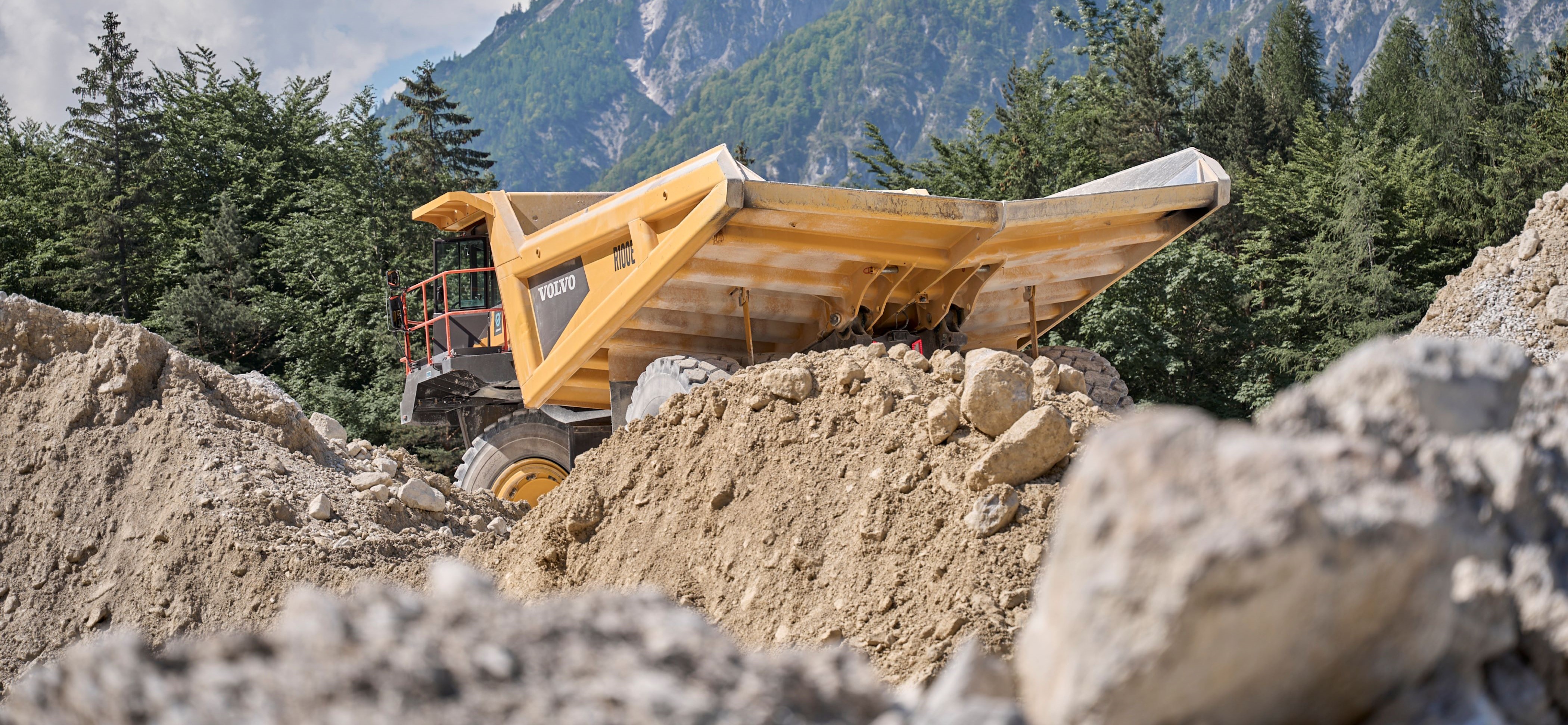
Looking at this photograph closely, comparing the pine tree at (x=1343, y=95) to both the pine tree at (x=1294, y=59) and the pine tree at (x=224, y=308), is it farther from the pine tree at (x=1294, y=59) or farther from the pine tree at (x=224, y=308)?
the pine tree at (x=224, y=308)

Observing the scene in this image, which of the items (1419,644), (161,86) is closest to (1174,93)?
(161,86)

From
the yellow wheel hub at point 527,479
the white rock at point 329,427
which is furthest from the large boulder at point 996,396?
the white rock at point 329,427

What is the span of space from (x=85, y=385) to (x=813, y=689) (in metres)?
7.05

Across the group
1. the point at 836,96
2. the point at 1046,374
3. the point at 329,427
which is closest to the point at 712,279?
the point at 1046,374

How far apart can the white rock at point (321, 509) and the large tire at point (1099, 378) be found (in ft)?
14.5

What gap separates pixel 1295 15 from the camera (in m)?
43.2

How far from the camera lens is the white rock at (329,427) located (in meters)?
9.80

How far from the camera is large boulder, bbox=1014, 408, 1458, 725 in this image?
1.19m

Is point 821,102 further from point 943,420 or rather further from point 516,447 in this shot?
point 943,420

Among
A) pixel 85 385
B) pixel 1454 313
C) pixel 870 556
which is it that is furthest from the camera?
pixel 1454 313

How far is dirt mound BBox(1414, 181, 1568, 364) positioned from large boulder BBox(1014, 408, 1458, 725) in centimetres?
1129

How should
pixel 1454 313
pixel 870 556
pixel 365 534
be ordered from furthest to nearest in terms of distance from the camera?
pixel 1454 313
pixel 365 534
pixel 870 556

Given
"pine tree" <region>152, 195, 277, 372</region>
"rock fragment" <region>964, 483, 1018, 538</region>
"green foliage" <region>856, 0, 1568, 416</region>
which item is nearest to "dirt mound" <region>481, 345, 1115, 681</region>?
"rock fragment" <region>964, 483, 1018, 538</region>

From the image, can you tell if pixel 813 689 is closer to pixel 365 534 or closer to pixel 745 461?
pixel 745 461
